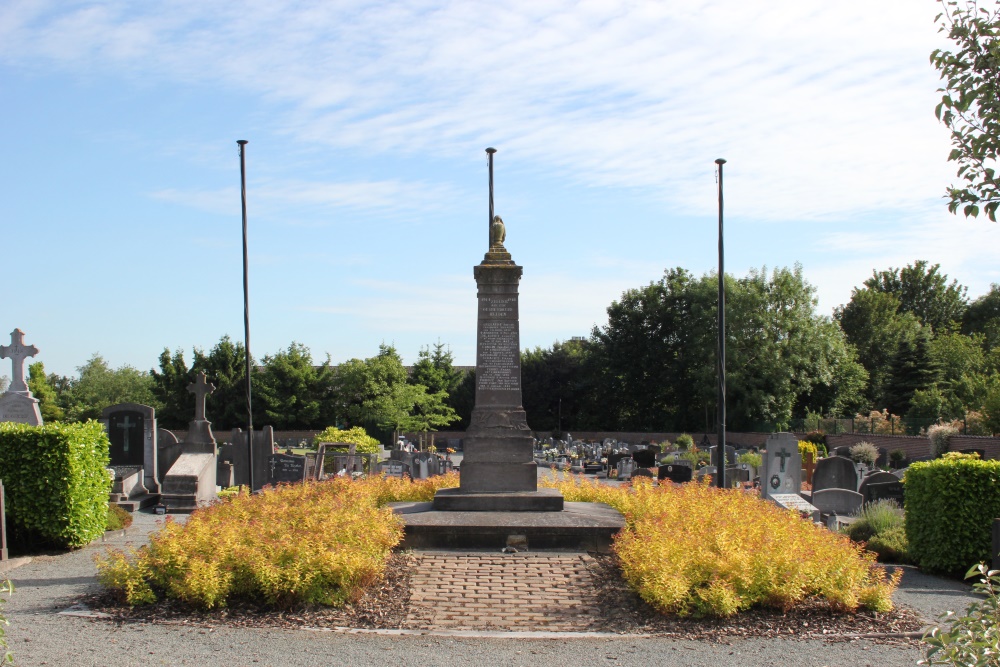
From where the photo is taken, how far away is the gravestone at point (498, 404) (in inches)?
556

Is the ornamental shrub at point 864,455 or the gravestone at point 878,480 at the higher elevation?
the gravestone at point 878,480

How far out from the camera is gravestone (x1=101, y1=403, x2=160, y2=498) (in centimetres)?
2170

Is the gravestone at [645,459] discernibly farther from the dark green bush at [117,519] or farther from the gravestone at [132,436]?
the dark green bush at [117,519]

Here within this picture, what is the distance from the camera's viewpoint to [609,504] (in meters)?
14.9

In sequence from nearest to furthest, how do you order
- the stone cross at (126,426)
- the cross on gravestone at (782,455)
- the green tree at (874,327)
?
the cross on gravestone at (782,455) → the stone cross at (126,426) → the green tree at (874,327)

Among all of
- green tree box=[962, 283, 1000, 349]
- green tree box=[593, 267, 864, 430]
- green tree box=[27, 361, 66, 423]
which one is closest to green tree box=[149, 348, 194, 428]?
green tree box=[27, 361, 66, 423]

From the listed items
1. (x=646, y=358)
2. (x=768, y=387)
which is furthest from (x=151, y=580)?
(x=646, y=358)

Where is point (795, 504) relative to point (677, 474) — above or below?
above

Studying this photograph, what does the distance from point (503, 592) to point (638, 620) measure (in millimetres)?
1697

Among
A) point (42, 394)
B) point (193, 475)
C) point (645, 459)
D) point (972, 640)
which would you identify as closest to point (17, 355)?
point (193, 475)

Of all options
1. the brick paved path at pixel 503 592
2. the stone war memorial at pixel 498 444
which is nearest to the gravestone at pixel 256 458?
the stone war memorial at pixel 498 444

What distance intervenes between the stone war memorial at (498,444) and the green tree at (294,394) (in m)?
44.8

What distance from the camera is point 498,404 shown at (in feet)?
47.5

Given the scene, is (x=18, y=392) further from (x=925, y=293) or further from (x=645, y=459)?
(x=925, y=293)
